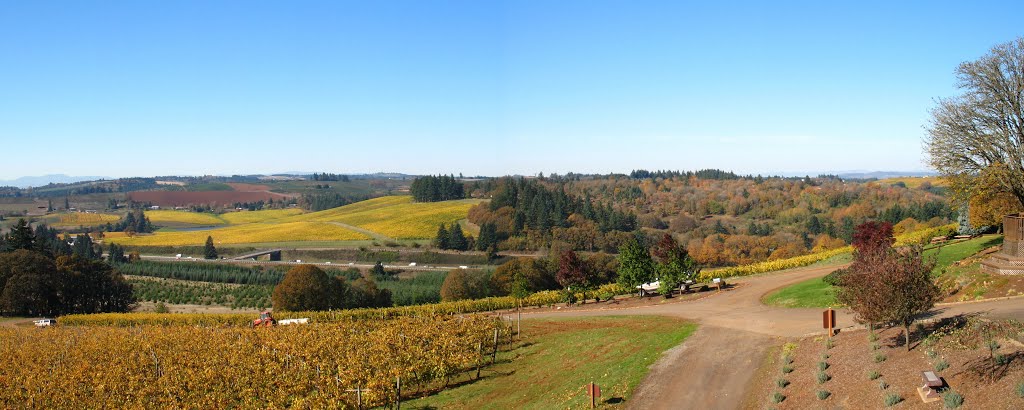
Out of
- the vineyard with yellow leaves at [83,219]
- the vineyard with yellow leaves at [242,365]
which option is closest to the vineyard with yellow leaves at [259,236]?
the vineyard with yellow leaves at [83,219]

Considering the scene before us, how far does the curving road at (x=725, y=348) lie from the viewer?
19406 millimetres

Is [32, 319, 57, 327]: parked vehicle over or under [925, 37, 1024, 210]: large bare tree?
under

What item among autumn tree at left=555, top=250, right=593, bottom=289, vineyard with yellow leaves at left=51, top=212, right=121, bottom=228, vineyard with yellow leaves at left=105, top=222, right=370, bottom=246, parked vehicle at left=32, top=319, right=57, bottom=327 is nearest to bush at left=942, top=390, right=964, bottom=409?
autumn tree at left=555, top=250, right=593, bottom=289

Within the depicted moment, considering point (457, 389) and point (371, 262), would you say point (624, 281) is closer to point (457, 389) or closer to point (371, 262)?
point (457, 389)

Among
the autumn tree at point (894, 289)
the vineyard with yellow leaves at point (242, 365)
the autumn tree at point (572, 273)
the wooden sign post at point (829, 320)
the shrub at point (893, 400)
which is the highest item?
the autumn tree at point (894, 289)

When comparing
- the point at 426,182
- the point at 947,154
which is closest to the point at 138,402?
the point at 947,154

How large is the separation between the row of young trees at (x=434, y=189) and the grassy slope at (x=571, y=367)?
140m

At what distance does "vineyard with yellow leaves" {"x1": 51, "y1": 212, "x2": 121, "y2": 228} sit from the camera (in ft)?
575

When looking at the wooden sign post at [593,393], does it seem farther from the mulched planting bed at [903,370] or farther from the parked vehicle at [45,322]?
the parked vehicle at [45,322]

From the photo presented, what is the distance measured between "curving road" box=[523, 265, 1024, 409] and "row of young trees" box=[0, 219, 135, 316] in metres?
55.1

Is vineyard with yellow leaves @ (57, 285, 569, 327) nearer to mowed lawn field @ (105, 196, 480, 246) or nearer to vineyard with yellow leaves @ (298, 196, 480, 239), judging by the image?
mowed lawn field @ (105, 196, 480, 246)

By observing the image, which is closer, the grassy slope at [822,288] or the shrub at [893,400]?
the shrub at [893,400]

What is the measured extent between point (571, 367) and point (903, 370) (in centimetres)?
1176

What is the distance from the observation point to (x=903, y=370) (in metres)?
17.2
